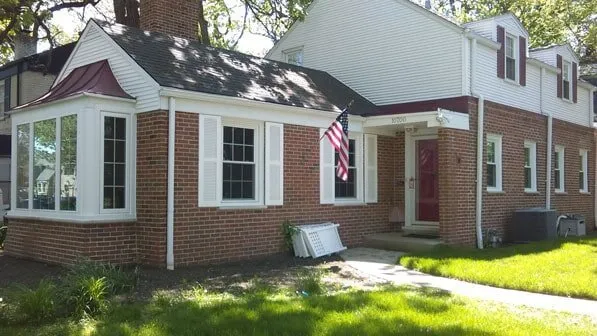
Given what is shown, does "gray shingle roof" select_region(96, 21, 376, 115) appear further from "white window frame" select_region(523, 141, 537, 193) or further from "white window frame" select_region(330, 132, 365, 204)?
"white window frame" select_region(523, 141, 537, 193)

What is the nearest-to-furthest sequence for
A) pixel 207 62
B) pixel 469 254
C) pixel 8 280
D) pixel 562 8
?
1. pixel 8 280
2. pixel 469 254
3. pixel 207 62
4. pixel 562 8

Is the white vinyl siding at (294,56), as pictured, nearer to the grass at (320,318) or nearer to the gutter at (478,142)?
the gutter at (478,142)

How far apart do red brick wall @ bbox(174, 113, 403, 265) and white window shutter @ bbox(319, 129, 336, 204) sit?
12cm

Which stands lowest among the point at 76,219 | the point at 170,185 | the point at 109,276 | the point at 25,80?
the point at 109,276

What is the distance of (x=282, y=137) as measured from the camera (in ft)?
38.3

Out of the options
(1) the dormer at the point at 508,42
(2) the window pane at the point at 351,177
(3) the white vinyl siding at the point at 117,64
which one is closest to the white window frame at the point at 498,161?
(1) the dormer at the point at 508,42

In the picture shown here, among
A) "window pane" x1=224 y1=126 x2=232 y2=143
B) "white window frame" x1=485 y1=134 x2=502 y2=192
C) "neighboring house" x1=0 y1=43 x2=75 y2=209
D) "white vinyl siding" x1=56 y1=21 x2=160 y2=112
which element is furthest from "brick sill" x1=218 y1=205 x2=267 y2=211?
"neighboring house" x1=0 y1=43 x2=75 y2=209

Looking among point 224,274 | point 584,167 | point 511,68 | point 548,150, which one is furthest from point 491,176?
point 224,274

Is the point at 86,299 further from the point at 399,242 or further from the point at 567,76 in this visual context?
the point at 567,76

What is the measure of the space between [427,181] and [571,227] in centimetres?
483

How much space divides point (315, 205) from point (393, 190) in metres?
2.91

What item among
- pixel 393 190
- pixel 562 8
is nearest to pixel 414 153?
pixel 393 190

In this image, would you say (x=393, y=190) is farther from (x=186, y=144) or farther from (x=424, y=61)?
(x=186, y=144)

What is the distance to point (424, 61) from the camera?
14234mm
